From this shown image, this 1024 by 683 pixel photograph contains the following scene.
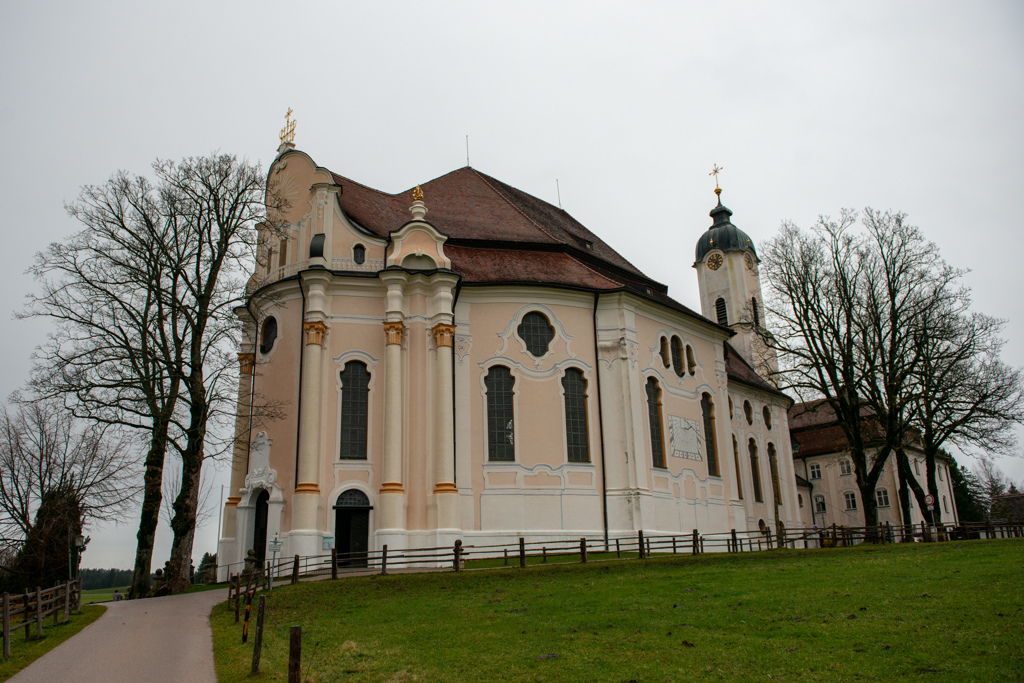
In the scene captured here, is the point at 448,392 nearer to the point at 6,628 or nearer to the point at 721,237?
the point at 6,628

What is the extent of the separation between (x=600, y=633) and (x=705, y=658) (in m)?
2.41

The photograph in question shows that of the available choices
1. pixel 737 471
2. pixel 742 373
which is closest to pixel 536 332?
pixel 737 471

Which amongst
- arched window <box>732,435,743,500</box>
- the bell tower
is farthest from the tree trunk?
the bell tower

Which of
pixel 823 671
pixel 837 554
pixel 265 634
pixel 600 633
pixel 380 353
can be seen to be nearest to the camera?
pixel 823 671

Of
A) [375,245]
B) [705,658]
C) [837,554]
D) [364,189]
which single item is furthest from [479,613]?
[364,189]

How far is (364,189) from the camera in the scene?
32938 mm

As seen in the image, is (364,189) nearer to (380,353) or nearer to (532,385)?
(380,353)

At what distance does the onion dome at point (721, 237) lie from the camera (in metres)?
51.1

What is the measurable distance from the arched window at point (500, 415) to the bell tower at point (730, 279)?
25226mm

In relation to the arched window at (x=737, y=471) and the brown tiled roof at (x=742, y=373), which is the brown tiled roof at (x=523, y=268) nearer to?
the brown tiled roof at (x=742, y=373)

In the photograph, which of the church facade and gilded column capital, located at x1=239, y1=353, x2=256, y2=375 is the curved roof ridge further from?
gilded column capital, located at x1=239, y1=353, x2=256, y2=375

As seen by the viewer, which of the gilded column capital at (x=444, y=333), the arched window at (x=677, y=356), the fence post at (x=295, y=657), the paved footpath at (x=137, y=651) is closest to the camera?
the fence post at (x=295, y=657)

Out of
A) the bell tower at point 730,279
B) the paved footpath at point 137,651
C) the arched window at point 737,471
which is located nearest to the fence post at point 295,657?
the paved footpath at point 137,651

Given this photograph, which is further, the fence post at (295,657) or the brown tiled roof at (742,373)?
the brown tiled roof at (742,373)
